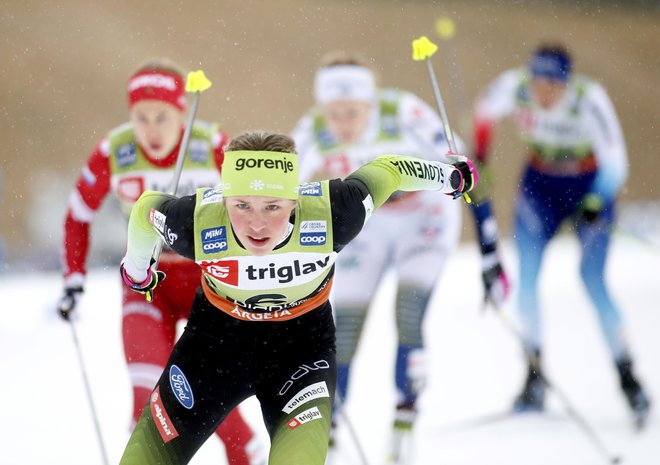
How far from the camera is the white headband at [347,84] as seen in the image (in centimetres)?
460

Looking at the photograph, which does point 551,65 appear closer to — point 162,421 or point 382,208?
point 382,208

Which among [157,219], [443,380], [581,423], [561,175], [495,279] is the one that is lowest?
[443,380]

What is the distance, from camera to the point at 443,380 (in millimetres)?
6633

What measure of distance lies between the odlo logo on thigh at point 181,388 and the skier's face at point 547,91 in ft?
11.0

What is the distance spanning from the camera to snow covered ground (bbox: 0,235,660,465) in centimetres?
486

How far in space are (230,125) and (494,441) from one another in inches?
356

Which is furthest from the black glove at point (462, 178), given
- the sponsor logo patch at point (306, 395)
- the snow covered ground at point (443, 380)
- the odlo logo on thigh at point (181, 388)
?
the snow covered ground at point (443, 380)

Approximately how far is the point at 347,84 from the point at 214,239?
1989 mm

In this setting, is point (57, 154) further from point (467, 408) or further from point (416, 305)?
point (416, 305)

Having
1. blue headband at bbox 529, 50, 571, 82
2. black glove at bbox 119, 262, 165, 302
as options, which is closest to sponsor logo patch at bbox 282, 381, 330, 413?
black glove at bbox 119, 262, 165, 302

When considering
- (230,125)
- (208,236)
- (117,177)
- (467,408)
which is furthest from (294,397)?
(230,125)

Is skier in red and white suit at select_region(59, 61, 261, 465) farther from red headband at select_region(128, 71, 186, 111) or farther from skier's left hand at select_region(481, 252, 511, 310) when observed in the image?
skier's left hand at select_region(481, 252, 511, 310)

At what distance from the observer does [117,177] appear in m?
3.92

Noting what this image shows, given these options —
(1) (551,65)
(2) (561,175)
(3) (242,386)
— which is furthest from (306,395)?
(2) (561,175)
